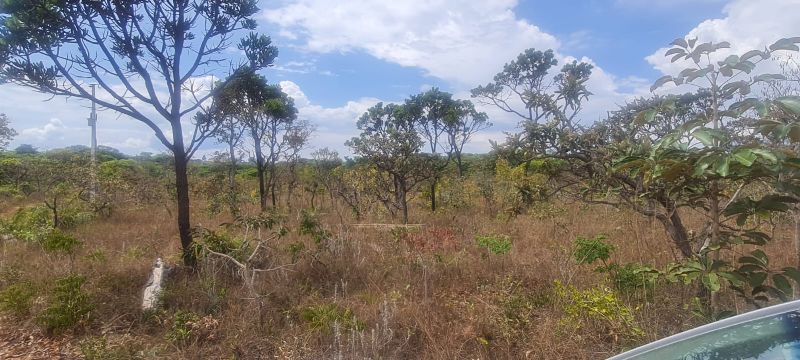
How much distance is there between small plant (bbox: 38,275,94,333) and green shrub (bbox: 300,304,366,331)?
1.58 meters

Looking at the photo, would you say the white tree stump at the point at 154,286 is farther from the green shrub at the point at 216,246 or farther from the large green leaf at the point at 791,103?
the large green leaf at the point at 791,103

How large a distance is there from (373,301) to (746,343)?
3.10m

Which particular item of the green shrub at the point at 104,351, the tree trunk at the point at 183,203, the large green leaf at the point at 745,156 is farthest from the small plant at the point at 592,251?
the tree trunk at the point at 183,203

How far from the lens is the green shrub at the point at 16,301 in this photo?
3.54 meters

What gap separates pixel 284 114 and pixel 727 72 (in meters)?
11.1

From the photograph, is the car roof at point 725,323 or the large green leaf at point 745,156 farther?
the large green leaf at point 745,156

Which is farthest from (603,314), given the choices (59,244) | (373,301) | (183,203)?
(59,244)

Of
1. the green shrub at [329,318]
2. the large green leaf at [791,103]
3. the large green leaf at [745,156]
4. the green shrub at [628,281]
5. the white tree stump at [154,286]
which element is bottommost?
the green shrub at [329,318]

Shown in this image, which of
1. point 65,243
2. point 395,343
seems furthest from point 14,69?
point 395,343

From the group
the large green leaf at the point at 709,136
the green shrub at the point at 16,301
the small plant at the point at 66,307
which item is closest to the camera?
the large green leaf at the point at 709,136

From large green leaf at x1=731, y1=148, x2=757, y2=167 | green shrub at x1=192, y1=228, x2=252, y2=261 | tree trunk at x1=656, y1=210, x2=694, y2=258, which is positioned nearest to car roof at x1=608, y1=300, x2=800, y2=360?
large green leaf at x1=731, y1=148, x2=757, y2=167

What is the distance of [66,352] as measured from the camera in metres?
3.16

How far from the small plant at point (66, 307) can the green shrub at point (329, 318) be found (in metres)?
1.58

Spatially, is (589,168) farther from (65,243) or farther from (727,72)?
(65,243)
